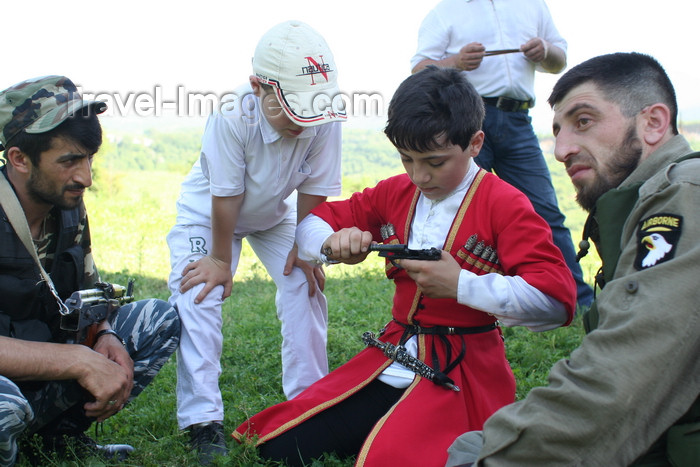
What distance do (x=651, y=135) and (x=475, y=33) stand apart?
3.00 meters

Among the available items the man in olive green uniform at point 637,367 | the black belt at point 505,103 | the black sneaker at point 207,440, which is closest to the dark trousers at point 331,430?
the black sneaker at point 207,440

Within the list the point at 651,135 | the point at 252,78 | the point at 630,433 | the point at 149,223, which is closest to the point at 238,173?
the point at 252,78

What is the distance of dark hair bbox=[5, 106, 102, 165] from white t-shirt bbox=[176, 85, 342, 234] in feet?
2.00

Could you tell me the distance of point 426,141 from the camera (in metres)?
2.67

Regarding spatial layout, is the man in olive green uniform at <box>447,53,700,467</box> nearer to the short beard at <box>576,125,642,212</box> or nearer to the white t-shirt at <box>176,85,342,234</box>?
the short beard at <box>576,125,642,212</box>

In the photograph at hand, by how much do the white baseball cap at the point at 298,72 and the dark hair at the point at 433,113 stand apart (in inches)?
19.7

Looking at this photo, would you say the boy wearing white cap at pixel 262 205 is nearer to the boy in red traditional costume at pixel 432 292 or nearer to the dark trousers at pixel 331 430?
the dark trousers at pixel 331 430

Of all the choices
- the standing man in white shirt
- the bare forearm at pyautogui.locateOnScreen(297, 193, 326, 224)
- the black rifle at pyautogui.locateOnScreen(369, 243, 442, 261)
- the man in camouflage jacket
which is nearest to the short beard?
the black rifle at pyautogui.locateOnScreen(369, 243, 442, 261)

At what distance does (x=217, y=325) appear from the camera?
3.43 meters

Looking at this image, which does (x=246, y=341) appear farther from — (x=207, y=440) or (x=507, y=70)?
(x=507, y=70)

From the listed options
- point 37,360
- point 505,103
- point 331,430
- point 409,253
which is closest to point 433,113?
point 409,253

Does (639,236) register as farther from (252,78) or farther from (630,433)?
(252,78)

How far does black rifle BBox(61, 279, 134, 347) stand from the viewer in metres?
2.98

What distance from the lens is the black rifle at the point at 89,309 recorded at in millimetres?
2980
